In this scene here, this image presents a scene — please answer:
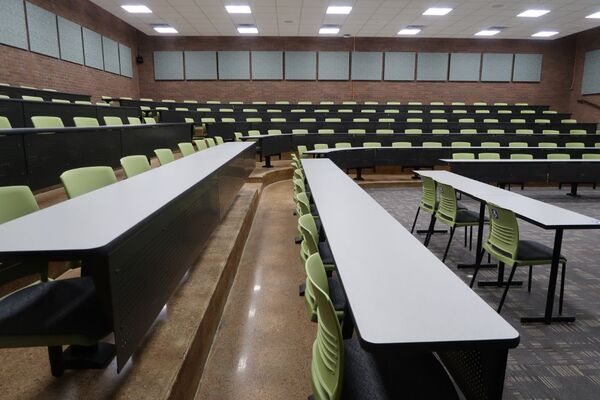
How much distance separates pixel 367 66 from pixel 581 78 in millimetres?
7545

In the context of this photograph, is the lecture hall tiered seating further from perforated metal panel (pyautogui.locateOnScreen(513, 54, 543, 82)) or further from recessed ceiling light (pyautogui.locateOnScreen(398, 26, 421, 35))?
perforated metal panel (pyautogui.locateOnScreen(513, 54, 543, 82))

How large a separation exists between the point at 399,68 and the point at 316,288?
13851 mm

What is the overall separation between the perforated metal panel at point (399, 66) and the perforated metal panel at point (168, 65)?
7.23 m

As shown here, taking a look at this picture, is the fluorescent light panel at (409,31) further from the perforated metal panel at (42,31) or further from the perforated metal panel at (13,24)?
the perforated metal panel at (13,24)

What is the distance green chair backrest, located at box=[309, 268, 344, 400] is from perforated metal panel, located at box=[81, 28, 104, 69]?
10963 mm

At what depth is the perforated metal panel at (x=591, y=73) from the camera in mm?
12648

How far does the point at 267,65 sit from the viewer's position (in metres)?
13.4

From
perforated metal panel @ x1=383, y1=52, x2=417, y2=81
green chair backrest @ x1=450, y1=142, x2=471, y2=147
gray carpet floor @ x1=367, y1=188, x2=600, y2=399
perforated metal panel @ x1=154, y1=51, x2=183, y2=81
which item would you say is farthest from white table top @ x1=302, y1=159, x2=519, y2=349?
perforated metal panel @ x1=154, y1=51, x2=183, y2=81

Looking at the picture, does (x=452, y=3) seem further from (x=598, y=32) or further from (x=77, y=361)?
(x=77, y=361)

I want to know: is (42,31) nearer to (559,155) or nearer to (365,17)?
(365,17)

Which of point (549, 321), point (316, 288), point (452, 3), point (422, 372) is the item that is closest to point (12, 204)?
A: point (316, 288)

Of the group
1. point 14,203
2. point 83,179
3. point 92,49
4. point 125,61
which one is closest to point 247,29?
point 125,61

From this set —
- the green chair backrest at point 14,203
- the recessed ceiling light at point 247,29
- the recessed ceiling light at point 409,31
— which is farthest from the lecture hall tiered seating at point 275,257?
the recessed ceiling light at point 409,31

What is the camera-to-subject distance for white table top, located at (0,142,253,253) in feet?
3.89
